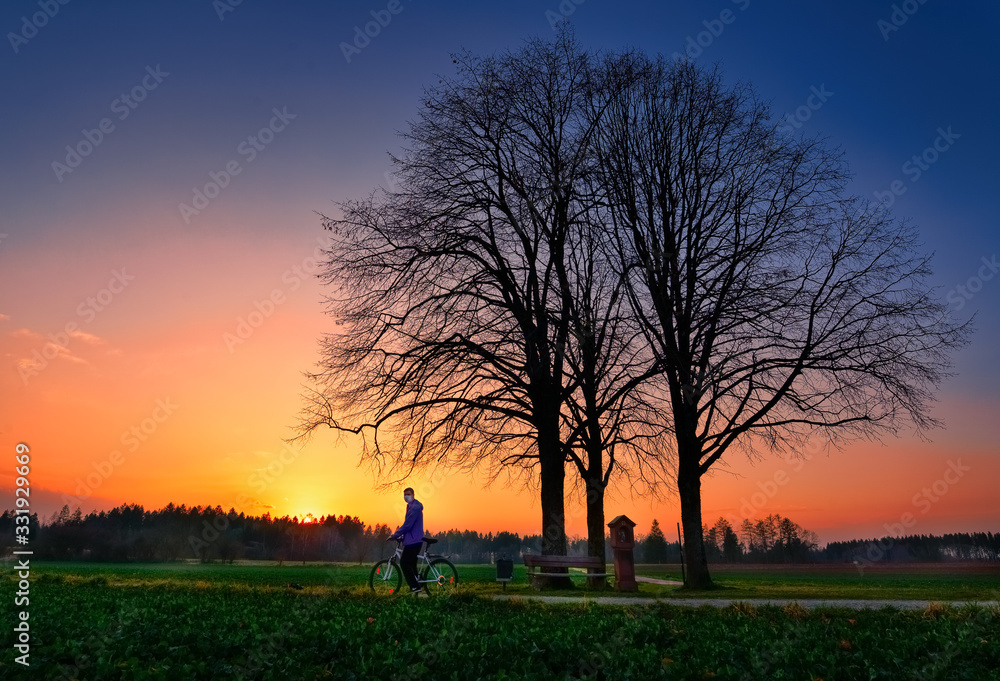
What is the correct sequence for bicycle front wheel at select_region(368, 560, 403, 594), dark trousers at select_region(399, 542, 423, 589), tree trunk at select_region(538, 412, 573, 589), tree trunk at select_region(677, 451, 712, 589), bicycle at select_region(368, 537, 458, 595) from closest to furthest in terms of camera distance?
1. dark trousers at select_region(399, 542, 423, 589)
2. bicycle at select_region(368, 537, 458, 595)
3. bicycle front wheel at select_region(368, 560, 403, 594)
4. tree trunk at select_region(538, 412, 573, 589)
5. tree trunk at select_region(677, 451, 712, 589)

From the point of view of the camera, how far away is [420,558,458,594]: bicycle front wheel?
1452 centimetres

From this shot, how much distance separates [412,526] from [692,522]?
10692 millimetres

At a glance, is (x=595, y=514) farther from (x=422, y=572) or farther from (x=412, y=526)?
(x=412, y=526)

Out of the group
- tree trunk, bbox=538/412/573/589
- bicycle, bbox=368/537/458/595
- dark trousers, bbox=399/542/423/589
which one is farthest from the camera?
tree trunk, bbox=538/412/573/589

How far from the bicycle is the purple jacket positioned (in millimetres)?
200

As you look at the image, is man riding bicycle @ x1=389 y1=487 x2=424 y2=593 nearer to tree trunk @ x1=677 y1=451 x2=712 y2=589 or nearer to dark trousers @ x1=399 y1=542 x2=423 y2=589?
dark trousers @ x1=399 y1=542 x2=423 y2=589

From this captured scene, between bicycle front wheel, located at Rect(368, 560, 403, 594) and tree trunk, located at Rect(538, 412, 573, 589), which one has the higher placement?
tree trunk, located at Rect(538, 412, 573, 589)

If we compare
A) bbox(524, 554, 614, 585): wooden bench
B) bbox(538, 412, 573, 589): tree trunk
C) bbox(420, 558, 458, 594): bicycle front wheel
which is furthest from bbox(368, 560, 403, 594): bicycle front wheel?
bbox(538, 412, 573, 589): tree trunk

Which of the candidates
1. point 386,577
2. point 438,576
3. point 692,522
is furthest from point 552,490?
point 386,577

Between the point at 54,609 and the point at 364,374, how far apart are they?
35.8 ft

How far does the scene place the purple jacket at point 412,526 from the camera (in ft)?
46.7

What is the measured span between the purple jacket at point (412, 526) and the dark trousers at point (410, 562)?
11 centimetres

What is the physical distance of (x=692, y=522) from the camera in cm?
2073

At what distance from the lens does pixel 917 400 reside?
2086cm
